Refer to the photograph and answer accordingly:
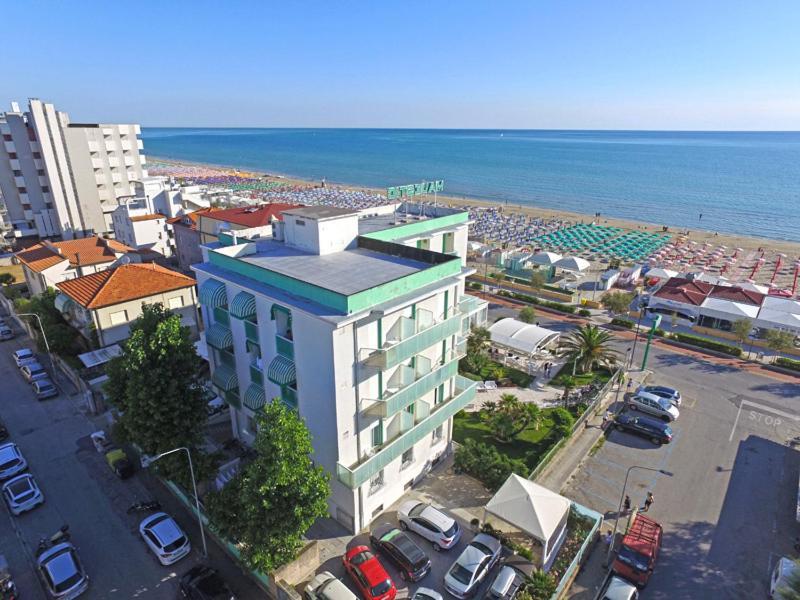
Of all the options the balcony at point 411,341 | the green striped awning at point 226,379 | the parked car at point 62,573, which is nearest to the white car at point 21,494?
the parked car at point 62,573

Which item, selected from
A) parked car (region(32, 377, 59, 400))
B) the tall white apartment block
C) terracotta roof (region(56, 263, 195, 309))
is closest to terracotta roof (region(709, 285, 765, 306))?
terracotta roof (region(56, 263, 195, 309))

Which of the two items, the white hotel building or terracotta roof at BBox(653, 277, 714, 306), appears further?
terracotta roof at BBox(653, 277, 714, 306)

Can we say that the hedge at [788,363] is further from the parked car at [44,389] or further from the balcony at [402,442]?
the parked car at [44,389]

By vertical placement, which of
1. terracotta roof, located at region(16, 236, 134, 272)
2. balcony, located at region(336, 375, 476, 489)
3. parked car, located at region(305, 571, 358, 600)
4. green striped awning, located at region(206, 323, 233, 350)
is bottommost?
parked car, located at region(305, 571, 358, 600)

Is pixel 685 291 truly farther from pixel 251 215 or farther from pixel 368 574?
pixel 251 215

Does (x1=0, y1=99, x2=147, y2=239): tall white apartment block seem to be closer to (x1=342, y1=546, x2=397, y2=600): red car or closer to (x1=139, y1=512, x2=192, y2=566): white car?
(x1=139, y1=512, x2=192, y2=566): white car

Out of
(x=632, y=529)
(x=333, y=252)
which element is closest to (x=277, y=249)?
(x=333, y=252)

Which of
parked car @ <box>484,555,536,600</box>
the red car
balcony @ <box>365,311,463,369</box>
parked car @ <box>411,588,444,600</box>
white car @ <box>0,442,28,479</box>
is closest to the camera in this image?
parked car @ <box>411,588,444,600</box>
